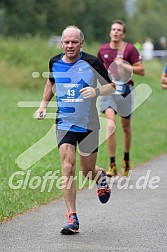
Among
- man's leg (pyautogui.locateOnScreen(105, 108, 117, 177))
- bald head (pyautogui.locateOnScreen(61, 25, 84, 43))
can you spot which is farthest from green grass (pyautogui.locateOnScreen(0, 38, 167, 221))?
bald head (pyautogui.locateOnScreen(61, 25, 84, 43))

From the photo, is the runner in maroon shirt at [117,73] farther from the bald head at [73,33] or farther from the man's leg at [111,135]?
the bald head at [73,33]

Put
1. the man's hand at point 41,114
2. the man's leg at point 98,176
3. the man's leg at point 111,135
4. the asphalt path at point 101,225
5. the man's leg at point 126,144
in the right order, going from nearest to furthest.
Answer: the asphalt path at point 101,225 < the man's hand at point 41,114 < the man's leg at point 98,176 < the man's leg at point 111,135 < the man's leg at point 126,144

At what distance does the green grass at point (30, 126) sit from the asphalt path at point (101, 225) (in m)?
0.41

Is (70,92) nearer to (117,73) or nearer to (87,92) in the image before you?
(87,92)

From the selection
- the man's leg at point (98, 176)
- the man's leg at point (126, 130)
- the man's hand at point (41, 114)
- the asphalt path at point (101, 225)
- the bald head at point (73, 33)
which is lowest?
the asphalt path at point (101, 225)

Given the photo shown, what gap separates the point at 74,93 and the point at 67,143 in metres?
0.51

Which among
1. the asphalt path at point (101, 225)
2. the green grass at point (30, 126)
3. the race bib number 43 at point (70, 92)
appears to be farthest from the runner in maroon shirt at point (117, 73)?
the race bib number 43 at point (70, 92)

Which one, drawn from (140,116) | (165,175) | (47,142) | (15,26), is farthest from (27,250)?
(15,26)

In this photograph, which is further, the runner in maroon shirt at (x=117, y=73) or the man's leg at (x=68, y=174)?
the runner in maroon shirt at (x=117, y=73)

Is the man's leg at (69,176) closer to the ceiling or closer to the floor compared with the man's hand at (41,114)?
closer to the floor

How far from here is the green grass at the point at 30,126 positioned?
10383mm

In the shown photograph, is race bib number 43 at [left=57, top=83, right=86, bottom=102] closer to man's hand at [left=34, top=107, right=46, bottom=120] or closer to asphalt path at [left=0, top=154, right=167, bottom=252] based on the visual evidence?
man's hand at [left=34, top=107, right=46, bottom=120]

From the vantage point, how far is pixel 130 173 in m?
13.0

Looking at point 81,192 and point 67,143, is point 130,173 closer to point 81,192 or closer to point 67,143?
point 81,192
